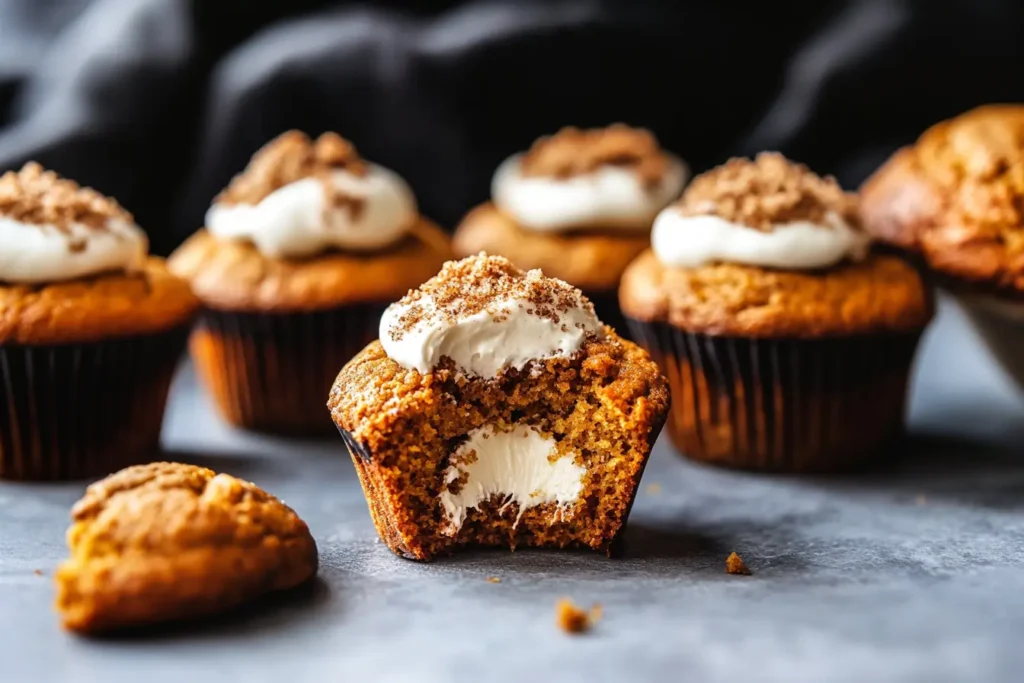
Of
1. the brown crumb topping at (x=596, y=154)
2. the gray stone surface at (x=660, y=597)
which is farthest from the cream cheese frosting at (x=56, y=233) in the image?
the brown crumb topping at (x=596, y=154)

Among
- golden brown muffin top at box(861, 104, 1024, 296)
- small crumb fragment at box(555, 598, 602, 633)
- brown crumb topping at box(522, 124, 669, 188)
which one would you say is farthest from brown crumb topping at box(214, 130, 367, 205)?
small crumb fragment at box(555, 598, 602, 633)

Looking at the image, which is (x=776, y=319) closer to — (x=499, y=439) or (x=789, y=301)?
(x=789, y=301)

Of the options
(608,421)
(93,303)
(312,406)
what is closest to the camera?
(608,421)

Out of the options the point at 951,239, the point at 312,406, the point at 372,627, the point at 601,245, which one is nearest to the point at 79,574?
the point at 372,627

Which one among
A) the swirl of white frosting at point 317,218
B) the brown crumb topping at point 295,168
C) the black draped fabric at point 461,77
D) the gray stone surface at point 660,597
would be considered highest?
the black draped fabric at point 461,77

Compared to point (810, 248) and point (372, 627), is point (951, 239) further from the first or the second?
point (372, 627)

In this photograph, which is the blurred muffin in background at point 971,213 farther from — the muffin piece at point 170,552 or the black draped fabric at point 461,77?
the muffin piece at point 170,552

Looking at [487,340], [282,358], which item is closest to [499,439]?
[487,340]
